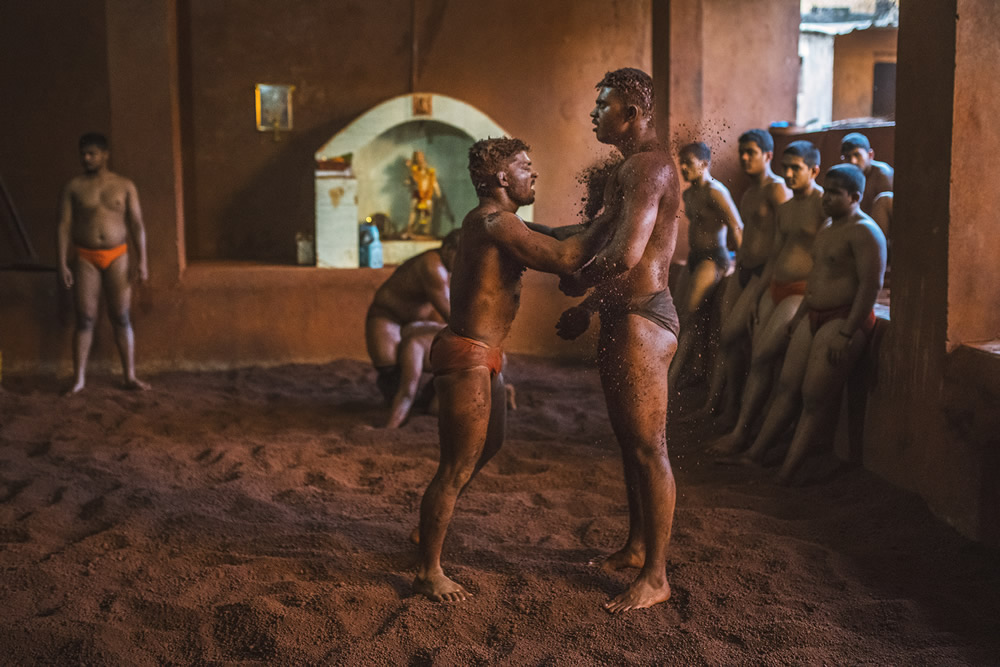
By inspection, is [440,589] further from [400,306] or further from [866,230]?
[400,306]

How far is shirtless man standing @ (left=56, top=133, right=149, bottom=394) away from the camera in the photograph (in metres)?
7.59

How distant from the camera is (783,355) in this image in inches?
231

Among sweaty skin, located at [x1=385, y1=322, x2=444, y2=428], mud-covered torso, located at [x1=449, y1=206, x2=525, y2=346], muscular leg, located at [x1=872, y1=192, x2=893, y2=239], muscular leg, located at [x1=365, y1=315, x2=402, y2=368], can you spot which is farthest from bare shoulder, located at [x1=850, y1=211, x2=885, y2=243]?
muscular leg, located at [x1=365, y1=315, x2=402, y2=368]

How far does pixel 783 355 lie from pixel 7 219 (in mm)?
7231

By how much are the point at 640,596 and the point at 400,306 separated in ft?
11.6

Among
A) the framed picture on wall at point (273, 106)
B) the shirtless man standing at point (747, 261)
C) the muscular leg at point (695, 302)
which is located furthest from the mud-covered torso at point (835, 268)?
the framed picture on wall at point (273, 106)

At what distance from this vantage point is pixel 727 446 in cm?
580

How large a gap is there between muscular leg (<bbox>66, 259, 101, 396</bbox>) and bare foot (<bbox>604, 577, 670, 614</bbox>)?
552 cm

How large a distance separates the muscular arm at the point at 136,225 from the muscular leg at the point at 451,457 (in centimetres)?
494

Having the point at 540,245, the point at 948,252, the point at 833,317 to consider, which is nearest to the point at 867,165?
the point at 833,317

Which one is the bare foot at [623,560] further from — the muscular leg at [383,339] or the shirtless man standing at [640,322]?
the muscular leg at [383,339]

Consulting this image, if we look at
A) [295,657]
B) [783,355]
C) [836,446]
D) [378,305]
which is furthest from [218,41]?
[295,657]

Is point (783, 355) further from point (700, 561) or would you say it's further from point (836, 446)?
point (700, 561)

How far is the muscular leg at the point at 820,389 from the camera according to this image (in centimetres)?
514
